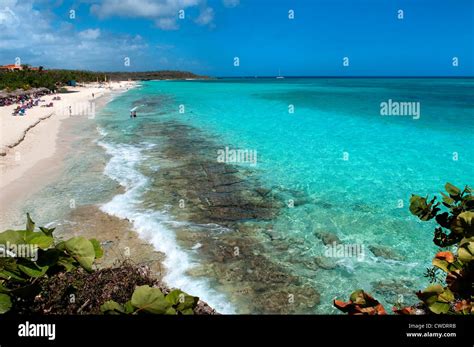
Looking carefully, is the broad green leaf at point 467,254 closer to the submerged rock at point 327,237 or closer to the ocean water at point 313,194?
the ocean water at point 313,194

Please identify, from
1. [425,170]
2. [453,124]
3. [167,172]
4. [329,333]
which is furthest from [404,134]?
[329,333]

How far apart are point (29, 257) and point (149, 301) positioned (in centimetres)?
69

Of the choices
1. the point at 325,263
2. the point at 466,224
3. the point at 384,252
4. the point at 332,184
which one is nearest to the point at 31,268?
the point at 466,224

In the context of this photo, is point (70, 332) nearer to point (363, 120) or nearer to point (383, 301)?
point (383, 301)

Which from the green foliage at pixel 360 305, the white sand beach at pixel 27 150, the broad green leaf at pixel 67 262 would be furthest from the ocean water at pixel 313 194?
the broad green leaf at pixel 67 262

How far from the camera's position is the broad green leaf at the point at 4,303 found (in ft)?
6.30

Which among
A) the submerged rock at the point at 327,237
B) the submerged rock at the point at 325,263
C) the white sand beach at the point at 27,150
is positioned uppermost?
the white sand beach at the point at 27,150

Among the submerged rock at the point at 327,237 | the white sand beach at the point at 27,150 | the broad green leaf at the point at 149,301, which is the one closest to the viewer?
the broad green leaf at the point at 149,301

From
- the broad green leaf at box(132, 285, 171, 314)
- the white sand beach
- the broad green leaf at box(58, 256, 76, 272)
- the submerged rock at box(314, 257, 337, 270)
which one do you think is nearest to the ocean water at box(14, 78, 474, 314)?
the submerged rock at box(314, 257, 337, 270)

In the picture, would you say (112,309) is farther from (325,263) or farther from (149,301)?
(325,263)

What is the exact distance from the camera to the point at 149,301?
189 cm

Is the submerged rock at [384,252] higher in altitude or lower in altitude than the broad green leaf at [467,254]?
lower

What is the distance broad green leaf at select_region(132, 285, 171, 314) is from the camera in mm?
1881

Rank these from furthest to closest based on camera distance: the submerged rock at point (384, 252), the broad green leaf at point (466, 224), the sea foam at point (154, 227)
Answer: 1. the submerged rock at point (384, 252)
2. the sea foam at point (154, 227)
3. the broad green leaf at point (466, 224)
